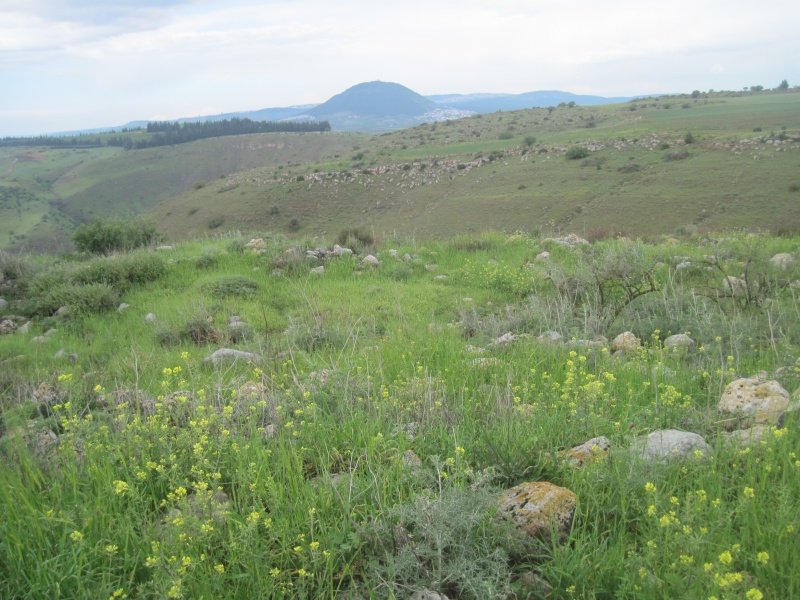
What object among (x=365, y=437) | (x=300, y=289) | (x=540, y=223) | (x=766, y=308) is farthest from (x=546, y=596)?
(x=540, y=223)

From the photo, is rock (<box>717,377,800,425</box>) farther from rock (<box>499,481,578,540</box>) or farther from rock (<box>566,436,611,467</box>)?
rock (<box>499,481,578,540</box>)

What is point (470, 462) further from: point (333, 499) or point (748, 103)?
point (748, 103)

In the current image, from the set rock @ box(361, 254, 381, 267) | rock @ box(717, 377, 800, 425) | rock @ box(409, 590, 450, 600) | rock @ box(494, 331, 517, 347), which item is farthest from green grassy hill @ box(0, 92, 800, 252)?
rock @ box(409, 590, 450, 600)

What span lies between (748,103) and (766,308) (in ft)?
248

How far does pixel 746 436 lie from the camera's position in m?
2.63

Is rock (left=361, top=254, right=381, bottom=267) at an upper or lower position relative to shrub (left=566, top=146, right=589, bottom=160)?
lower

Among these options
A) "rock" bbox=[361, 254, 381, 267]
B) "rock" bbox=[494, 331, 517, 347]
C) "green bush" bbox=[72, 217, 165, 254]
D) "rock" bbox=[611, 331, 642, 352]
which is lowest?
"rock" bbox=[611, 331, 642, 352]

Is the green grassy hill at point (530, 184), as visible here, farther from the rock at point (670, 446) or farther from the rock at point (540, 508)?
the rock at point (540, 508)

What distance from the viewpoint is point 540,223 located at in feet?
113

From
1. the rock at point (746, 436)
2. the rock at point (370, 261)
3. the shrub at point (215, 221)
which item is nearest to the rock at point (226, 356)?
the rock at point (746, 436)

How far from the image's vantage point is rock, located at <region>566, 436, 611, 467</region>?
2455 millimetres

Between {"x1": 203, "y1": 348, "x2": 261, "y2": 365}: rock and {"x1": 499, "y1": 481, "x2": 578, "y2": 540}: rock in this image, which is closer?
{"x1": 499, "y1": 481, "x2": 578, "y2": 540}: rock

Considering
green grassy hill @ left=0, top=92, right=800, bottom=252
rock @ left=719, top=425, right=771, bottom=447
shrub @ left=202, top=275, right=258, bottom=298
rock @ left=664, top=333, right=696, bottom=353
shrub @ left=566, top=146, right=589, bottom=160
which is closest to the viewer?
rock @ left=719, top=425, right=771, bottom=447

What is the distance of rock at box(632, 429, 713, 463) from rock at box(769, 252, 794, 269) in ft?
20.5
